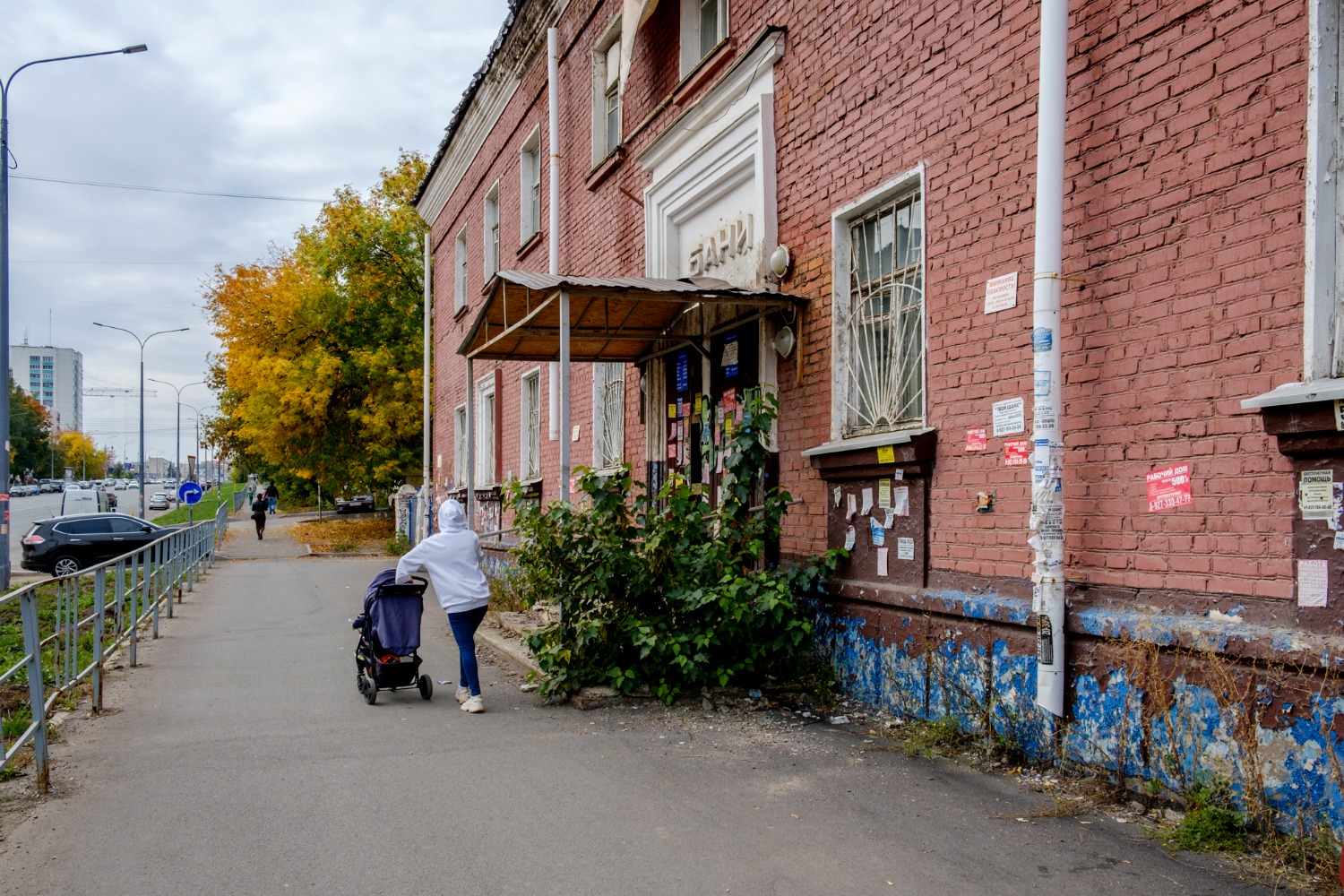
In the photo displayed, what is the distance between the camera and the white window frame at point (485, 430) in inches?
701

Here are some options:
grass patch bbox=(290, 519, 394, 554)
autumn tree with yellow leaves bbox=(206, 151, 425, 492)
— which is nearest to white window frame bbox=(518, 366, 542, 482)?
grass patch bbox=(290, 519, 394, 554)

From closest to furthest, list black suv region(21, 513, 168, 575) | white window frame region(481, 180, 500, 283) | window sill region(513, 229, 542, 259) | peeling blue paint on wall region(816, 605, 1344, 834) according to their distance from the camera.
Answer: peeling blue paint on wall region(816, 605, 1344, 834), window sill region(513, 229, 542, 259), white window frame region(481, 180, 500, 283), black suv region(21, 513, 168, 575)

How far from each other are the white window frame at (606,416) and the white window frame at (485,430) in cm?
551

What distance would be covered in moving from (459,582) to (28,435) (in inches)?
4923

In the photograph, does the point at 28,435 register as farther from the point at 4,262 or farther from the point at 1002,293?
the point at 1002,293

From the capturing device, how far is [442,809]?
4852 mm

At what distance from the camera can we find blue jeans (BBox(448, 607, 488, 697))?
23.8ft

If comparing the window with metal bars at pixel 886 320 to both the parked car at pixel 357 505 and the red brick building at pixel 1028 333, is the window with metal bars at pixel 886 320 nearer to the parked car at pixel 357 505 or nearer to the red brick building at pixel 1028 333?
the red brick building at pixel 1028 333

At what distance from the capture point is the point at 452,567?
7.42m

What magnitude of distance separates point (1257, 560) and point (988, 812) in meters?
1.62

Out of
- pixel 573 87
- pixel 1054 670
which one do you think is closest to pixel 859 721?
pixel 1054 670

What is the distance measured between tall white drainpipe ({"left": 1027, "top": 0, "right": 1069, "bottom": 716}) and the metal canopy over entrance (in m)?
2.59

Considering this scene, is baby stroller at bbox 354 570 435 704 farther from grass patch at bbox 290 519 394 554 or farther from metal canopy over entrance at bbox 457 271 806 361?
grass patch at bbox 290 519 394 554

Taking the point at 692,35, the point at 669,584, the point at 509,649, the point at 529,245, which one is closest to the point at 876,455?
the point at 669,584
